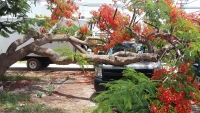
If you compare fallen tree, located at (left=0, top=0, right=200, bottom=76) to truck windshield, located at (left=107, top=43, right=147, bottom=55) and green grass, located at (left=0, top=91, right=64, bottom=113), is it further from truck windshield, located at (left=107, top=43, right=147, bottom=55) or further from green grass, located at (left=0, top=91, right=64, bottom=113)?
green grass, located at (left=0, top=91, right=64, bottom=113)

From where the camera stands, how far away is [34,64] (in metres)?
14.1

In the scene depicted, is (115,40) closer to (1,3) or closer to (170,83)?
(1,3)

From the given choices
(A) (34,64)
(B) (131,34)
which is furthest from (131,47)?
(A) (34,64)

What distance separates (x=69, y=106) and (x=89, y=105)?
56cm

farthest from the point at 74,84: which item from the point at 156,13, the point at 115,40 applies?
the point at 156,13

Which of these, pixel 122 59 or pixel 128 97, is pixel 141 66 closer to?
pixel 122 59

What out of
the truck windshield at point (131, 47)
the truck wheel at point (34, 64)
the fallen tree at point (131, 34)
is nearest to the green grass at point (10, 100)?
the fallen tree at point (131, 34)

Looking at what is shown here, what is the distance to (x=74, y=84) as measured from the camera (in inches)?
404

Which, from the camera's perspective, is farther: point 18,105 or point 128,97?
point 18,105

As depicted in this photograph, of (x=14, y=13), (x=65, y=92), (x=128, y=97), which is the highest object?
(x=14, y=13)

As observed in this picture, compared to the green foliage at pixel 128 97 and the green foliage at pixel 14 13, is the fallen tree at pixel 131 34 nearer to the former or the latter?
the green foliage at pixel 14 13

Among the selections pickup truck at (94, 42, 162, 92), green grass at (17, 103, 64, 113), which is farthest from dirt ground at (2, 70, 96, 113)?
pickup truck at (94, 42, 162, 92)

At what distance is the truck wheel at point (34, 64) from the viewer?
45.9 ft


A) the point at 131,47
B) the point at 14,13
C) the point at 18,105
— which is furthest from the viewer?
the point at 131,47
